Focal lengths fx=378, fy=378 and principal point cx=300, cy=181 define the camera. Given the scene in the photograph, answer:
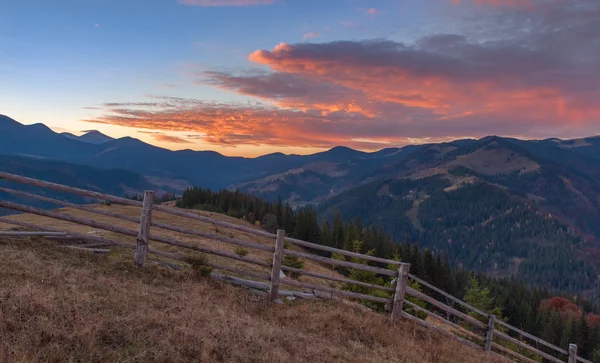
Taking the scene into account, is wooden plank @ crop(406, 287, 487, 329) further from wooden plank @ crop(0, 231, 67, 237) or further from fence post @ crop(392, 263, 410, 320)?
wooden plank @ crop(0, 231, 67, 237)

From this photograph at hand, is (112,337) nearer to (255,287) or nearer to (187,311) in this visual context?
(187,311)

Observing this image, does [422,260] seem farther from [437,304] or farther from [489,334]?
[437,304]

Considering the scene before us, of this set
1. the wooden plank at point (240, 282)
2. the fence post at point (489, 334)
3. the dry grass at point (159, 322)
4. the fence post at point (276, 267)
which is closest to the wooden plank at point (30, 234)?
the dry grass at point (159, 322)

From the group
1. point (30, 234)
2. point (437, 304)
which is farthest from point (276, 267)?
point (30, 234)

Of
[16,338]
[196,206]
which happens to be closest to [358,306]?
[16,338]

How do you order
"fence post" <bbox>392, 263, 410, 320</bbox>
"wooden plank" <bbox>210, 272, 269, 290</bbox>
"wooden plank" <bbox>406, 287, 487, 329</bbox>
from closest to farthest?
1. "wooden plank" <bbox>210, 272, 269, 290</bbox>
2. "fence post" <bbox>392, 263, 410, 320</bbox>
3. "wooden plank" <bbox>406, 287, 487, 329</bbox>

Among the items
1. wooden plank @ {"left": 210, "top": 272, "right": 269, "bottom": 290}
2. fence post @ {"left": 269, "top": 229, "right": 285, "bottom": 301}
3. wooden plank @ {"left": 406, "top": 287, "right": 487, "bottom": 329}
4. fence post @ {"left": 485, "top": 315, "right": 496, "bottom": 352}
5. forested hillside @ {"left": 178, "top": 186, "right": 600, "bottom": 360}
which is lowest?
forested hillside @ {"left": 178, "top": 186, "right": 600, "bottom": 360}

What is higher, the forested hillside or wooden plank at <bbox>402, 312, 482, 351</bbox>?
wooden plank at <bbox>402, 312, 482, 351</bbox>

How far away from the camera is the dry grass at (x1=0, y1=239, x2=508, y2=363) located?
6.54 m

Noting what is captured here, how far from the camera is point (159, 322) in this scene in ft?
25.6

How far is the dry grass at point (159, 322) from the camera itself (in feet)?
21.5

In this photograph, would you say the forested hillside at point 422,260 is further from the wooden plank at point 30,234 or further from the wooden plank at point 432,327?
the wooden plank at point 30,234

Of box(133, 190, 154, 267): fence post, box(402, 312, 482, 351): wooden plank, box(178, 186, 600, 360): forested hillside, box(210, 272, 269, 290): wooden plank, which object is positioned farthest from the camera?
box(178, 186, 600, 360): forested hillside

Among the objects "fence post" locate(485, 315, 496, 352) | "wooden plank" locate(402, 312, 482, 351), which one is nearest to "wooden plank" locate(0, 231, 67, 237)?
"wooden plank" locate(402, 312, 482, 351)
